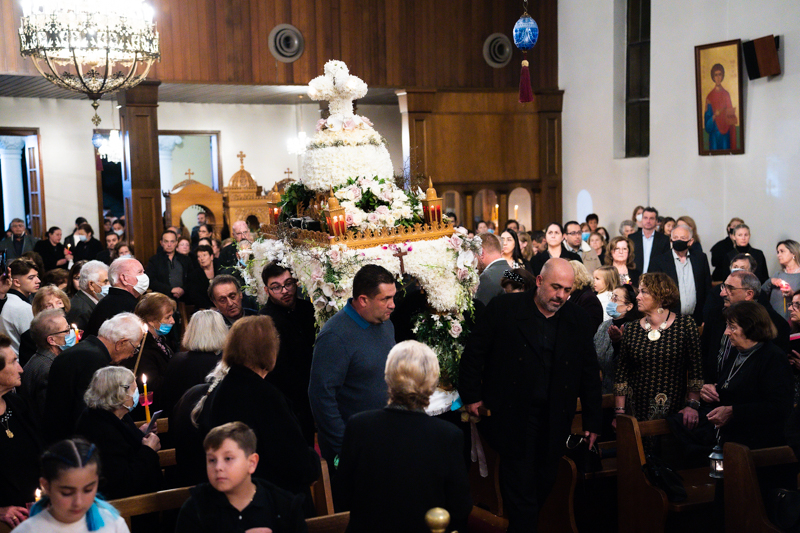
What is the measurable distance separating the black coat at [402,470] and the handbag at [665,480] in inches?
69.1

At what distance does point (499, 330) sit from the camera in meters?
4.15

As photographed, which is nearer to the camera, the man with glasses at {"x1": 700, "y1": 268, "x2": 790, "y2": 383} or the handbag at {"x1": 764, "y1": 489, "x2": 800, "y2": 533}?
the handbag at {"x1": 764, "y1": 489, "x2": 800, "y2": 533}

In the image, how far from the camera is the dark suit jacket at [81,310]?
5.84 meters

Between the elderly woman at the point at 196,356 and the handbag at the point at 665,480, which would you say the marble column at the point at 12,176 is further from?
the handbag at the point at 665,480

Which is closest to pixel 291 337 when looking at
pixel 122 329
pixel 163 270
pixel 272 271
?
pixel 272 271

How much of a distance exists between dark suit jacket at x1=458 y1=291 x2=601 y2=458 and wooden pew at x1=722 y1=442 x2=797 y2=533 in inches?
26.4

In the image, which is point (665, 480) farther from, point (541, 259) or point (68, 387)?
point (541, 259)

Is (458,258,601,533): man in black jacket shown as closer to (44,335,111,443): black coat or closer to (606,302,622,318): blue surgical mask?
(606,302,622,318): blue surgical mask

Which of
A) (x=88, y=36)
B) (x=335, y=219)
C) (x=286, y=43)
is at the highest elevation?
(x=286, y=43)

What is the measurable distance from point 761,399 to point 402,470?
85.4 inches

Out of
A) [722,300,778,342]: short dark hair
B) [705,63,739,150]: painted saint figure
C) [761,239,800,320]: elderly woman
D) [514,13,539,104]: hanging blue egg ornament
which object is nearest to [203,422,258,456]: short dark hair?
[722,300,778,342]: short dark hair

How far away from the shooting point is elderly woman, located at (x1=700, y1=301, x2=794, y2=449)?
153 inches

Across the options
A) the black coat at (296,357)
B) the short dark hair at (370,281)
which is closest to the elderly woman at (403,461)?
the short dark hair at (370,281)

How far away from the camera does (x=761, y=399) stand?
3.92 meters
